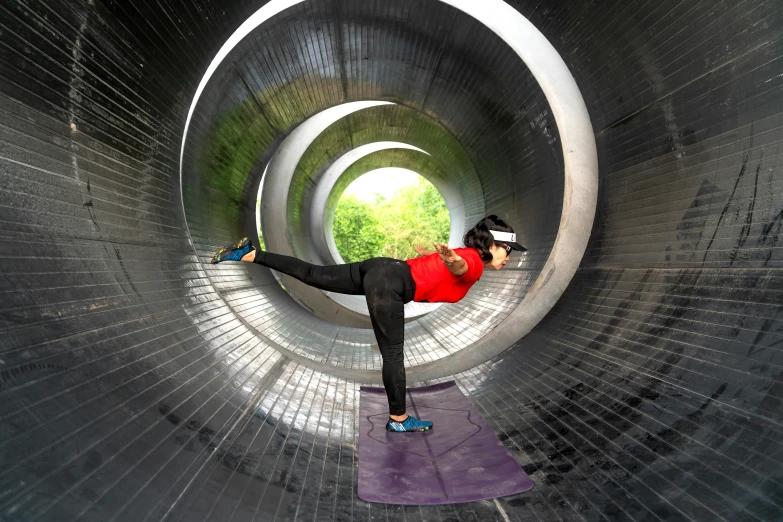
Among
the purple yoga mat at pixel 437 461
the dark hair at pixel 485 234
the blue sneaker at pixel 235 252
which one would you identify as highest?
the dark hair at pixel 485 234

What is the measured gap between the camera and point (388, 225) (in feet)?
82.2

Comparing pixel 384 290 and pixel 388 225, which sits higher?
pixel 388 225

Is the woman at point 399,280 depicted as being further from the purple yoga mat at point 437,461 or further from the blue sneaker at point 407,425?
the purple yoga mat at point 437,461

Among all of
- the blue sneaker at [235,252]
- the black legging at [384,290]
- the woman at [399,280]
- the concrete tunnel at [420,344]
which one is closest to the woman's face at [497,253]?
the woman at [399,280]

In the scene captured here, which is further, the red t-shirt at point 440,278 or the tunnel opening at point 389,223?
the tunnel opening at point 389,223

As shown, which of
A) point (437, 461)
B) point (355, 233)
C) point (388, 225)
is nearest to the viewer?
point (437, 461)

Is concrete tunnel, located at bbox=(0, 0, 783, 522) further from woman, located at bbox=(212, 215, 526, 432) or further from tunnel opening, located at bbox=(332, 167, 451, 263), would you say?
tunnel opening, located at bbox=(332, 167, 451, 263)

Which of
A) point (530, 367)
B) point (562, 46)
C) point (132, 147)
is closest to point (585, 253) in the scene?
point (530, 367)

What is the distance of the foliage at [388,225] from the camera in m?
24.4

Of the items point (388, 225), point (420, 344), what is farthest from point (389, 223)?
point (420, 344)

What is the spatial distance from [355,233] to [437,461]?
22.3m

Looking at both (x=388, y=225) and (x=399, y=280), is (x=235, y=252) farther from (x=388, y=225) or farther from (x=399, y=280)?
(x=388, y=225)

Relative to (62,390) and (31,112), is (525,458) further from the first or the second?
(31,112)

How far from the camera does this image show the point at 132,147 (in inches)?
124
